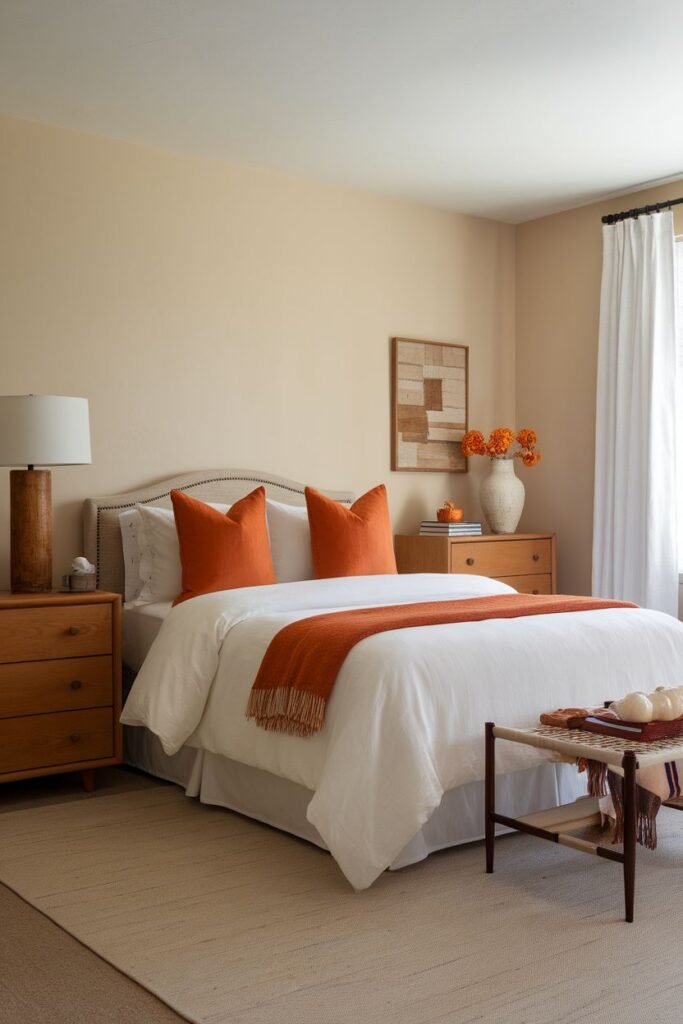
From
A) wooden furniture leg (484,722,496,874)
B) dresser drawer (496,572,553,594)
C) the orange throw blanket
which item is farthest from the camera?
dresser drawer (496,572,553,594)

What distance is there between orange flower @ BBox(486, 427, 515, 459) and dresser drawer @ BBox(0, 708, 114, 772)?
8.40ft

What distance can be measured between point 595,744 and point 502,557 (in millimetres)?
2612

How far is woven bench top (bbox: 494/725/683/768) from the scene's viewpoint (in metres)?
2.62

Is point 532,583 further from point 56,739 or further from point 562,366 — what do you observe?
point 56,739

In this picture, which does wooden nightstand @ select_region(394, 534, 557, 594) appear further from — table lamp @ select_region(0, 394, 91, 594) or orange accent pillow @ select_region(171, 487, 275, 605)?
table lamp @ select_region(0, 394, 91, 594)

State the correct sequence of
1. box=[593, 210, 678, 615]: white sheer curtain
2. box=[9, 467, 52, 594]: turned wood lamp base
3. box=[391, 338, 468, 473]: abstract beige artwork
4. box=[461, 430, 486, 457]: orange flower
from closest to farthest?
box=[9, 467, 52, 594]: turned wood lamp base
box=[593, 210, 678, 615]: white sheer curtain
box=[391, 338, 468, 473]: abstract beige artwork
box=[461, 430, 486, 457]: orange flower

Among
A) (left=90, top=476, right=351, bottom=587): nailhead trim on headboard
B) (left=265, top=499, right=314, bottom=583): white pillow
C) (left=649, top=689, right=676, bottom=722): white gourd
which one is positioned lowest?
(left=649, top=689, right=676, bottom=722): white gourd

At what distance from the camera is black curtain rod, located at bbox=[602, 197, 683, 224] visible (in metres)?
5.12

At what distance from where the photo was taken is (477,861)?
9.89ft

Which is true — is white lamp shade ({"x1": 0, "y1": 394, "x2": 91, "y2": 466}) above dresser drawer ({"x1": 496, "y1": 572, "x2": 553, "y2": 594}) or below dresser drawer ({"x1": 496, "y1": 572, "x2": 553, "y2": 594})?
above

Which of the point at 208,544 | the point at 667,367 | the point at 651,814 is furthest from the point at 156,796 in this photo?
the point at 667,367

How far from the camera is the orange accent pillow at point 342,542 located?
173 inches

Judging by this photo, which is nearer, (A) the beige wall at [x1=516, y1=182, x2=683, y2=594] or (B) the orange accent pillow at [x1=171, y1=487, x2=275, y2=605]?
(B) the orange accent pillow at [x1=171, y1=487, x2=275, y2=605]

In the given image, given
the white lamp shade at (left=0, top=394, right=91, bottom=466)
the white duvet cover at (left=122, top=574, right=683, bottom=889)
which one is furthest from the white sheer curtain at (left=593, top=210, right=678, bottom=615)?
the white lamp shade at (left=0, top=394, right=91, bottom=466)
